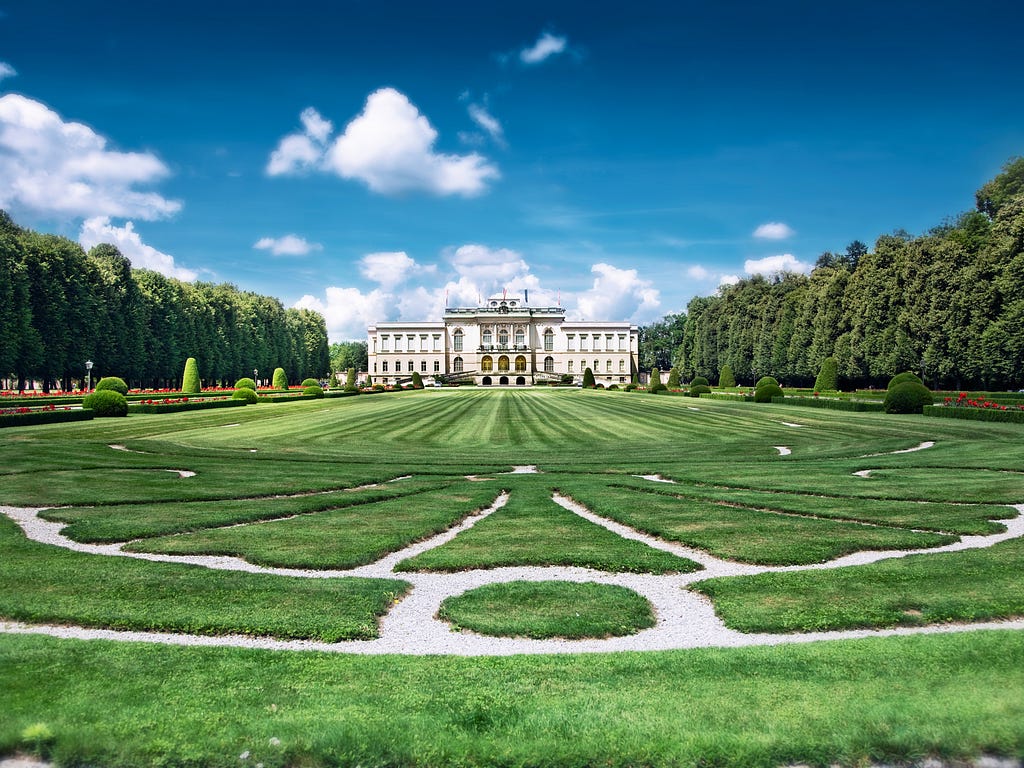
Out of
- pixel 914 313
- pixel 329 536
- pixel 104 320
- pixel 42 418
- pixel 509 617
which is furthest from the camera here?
pixel 104 320

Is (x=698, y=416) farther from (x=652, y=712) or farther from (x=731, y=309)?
(x=731, y=309)

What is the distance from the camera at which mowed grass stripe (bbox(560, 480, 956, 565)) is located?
8.77 m

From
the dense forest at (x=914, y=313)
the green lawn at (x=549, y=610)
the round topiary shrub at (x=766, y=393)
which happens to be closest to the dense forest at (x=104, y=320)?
the green lawn at (x=549, y=610)

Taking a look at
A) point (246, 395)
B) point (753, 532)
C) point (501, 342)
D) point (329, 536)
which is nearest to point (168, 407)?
point (246, 395)

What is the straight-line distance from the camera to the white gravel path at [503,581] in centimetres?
593

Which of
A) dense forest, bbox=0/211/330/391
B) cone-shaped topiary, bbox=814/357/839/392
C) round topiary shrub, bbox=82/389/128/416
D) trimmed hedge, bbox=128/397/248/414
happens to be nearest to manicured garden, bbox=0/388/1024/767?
round topiary shrub, bbox=82/389/128/416

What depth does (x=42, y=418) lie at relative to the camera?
28656 mm

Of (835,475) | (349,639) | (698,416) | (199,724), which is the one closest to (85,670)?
(199,724)

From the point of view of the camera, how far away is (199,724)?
439cm

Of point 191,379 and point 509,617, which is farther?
point 191,379

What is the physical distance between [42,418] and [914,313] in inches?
2195

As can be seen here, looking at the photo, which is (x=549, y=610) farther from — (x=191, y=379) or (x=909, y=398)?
(x=191, y=379)

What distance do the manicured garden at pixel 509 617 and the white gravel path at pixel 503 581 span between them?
0.11 metres

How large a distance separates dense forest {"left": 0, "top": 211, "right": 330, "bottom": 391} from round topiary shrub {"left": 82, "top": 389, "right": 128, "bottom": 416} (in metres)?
19.7
